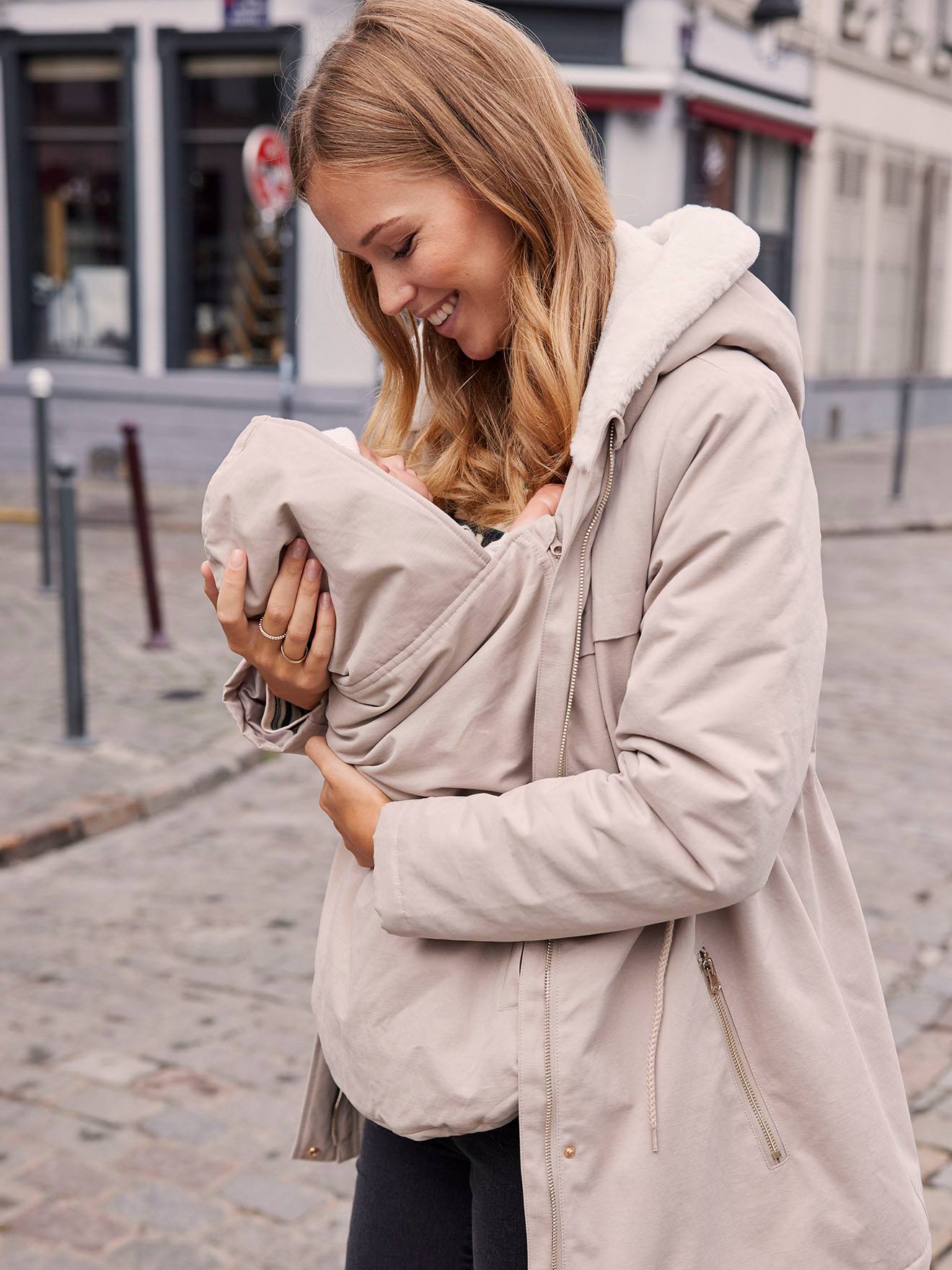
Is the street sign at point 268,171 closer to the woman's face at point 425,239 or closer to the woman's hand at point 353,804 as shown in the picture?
the woman's face at point 425,239

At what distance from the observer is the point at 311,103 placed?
155cm

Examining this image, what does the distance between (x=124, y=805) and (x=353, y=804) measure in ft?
13.4

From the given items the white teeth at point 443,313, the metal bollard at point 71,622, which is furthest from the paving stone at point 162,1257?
the metal bollard at point 71,622

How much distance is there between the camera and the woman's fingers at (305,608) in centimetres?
150

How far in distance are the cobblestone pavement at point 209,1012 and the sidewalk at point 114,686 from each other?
130mm

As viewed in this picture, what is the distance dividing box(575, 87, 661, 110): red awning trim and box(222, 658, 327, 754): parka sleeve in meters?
14.4

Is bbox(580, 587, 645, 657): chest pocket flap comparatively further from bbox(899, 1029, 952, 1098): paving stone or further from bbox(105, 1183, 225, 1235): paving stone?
bbox(899, 1029, 952, 1098): paving stone

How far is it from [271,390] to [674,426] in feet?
44.6

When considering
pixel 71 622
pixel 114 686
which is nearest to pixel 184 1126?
pixel 71 622

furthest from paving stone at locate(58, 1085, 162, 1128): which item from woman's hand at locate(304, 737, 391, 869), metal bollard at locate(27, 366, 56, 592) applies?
metal bollard at locate(27, 366, 56, 592)

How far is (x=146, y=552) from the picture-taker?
7738 millimetres

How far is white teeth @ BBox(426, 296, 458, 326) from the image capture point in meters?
1.62

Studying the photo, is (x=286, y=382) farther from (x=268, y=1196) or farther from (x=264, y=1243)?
(x=264, y=1243)

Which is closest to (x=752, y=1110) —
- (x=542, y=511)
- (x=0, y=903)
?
(x=542, y=511)
